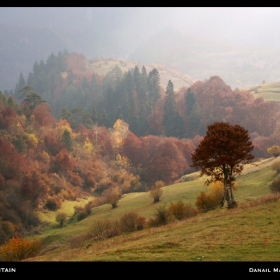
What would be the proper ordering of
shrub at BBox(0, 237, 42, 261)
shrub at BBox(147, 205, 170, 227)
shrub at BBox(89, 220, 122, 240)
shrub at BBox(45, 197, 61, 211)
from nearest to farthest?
1. shrub at BBox(0, 237, 42, 261)
2. shrub at BBox(89, 220, 122, 240)
3. shrub at BBox(147, 205, 170, 227)
4. shrub at BBox(45, 197, 61, 211)

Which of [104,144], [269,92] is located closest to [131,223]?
[104,144]

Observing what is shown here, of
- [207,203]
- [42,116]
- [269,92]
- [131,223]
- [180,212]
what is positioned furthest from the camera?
[269,92]

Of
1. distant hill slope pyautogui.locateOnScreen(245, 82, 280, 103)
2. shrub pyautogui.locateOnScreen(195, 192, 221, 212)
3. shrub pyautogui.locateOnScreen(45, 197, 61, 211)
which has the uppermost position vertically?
distant hill slope pyautogui.locateOnScreen(245, 82, 280, 103)

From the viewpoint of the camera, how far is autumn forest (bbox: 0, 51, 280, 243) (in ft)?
261

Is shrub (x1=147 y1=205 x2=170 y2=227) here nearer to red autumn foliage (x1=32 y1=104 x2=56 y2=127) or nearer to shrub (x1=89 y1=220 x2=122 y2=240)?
shrub (x1=89 y1=220 x2=122 y2=240)

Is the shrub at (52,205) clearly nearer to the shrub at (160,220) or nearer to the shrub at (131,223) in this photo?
the shrub at (131,223)

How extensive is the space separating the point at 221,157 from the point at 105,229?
15.6 m

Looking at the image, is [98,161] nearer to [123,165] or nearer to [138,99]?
[123,165]

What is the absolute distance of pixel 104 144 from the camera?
126 metres

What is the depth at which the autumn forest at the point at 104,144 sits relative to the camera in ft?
261

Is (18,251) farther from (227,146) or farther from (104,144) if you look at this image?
(104,144)

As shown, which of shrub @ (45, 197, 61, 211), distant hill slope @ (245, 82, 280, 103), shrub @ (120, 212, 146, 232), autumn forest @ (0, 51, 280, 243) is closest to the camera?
shrub @ (120, 212, 146, 232)

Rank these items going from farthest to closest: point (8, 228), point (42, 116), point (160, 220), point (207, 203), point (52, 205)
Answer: point (42, 116), point (52, 205), point (8, 228), point (207, 203), point (160, 220)

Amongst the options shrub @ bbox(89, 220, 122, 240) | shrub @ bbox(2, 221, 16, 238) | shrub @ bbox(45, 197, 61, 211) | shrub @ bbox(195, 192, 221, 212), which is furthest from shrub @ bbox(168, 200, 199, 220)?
shrub @ bbox(45, 197, 61, 211)
